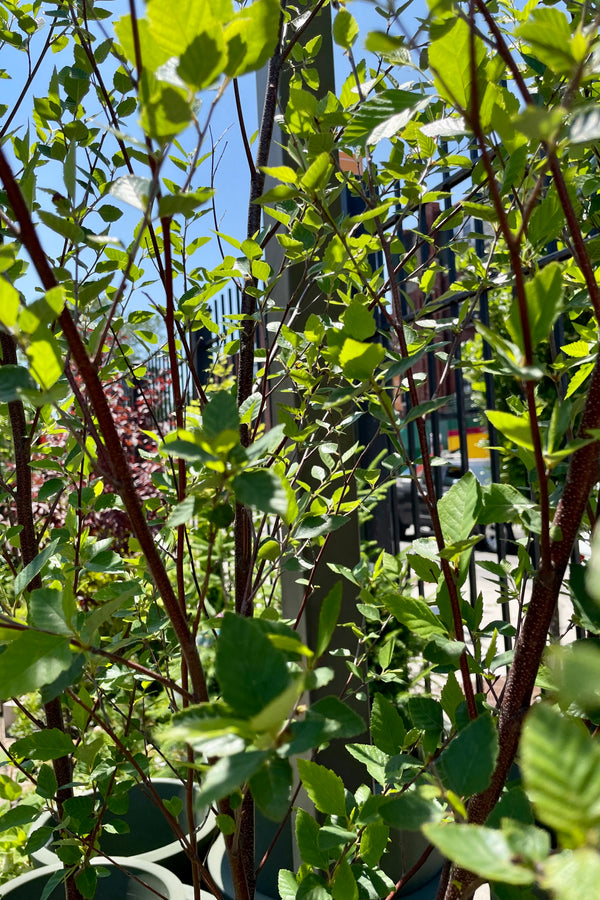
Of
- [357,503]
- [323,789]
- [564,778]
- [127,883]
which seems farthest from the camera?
[127,883]

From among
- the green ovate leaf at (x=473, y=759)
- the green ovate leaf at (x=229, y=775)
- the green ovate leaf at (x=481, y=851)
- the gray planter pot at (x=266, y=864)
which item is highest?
the green ovate leaf at (x=229, y=775)

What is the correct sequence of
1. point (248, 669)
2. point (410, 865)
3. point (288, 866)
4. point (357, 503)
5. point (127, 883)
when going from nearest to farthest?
point (248, 669) → point (357, 503) → point (127, 883) → point (288, 866) → point (410, 865)

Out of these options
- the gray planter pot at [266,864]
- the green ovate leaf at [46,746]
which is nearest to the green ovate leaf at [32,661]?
the green ovate leaf at [46,746]

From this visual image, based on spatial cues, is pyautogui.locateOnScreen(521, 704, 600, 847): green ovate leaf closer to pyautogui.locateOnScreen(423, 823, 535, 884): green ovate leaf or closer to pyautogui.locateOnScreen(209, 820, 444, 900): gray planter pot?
pyautogui.locateOnScreen(423, 823, 535, 884): green ovate leaf

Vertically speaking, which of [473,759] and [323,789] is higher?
[473,759]

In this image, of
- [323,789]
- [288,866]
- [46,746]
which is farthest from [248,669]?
[288,866]

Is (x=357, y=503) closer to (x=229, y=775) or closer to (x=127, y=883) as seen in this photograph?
(x=229, y=775)

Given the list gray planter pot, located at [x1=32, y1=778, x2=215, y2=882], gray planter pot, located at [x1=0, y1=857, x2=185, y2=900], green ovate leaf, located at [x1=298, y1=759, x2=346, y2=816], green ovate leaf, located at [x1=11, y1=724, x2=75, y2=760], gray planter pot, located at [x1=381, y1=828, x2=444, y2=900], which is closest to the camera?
green ovate leaf, located at [x1=298, y1=759, x2=346, y2=816]

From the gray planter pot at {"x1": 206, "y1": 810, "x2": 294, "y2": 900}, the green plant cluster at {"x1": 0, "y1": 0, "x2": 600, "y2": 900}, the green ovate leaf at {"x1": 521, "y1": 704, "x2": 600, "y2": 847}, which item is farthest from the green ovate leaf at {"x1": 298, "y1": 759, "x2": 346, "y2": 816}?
the gray planter pot at {"x1": 206, "y1": 810, "x2": 294, "y2": 900}

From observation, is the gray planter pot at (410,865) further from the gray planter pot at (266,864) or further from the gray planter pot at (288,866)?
the gray planter pot at (266,864)

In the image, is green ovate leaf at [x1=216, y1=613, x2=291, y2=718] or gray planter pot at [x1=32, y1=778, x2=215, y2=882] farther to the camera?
gray planter pot at [x1=32, y1=778, x2=215, y2=882]

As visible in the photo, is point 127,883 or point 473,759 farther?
point 127,883

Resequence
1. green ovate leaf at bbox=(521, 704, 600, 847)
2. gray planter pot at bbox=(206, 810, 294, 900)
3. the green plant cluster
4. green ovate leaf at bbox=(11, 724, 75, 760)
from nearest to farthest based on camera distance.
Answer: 1. green ovate leaf at bbox=(521, 704, 600, 847)
2. the green plant cluster
3. green ovate leaf at bbox=(11, 724, 75, 760)
4. gray planter pot at bbox=(206, 810, 294, 900)

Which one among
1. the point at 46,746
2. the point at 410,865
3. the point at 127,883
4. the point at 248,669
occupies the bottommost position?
the point at 410,865
